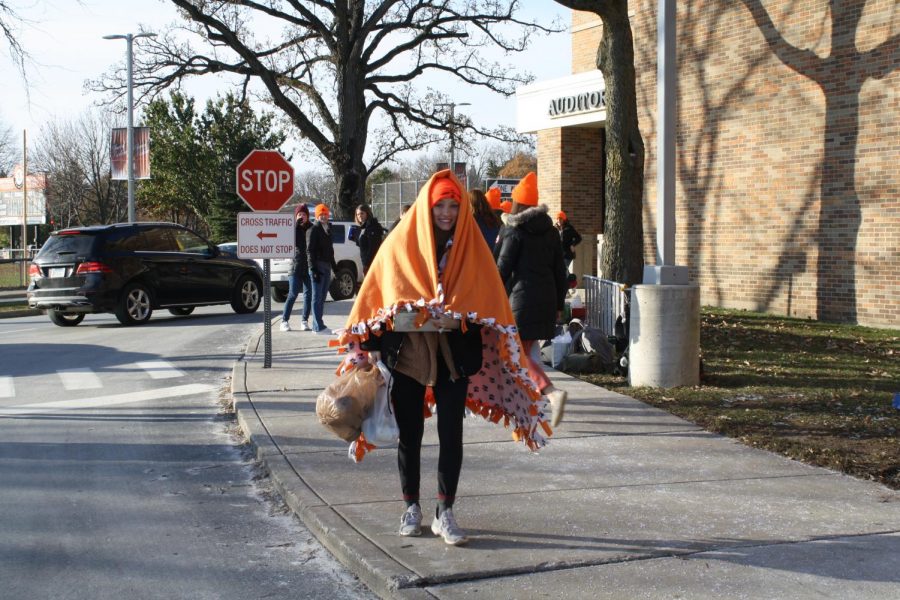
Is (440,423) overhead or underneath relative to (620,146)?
underneath

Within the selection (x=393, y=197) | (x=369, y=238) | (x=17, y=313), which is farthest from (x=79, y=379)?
(x=393, y=197)

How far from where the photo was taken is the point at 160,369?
12.1m

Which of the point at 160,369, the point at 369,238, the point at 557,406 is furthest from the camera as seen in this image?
the point at 369,238

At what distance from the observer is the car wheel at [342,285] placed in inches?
901

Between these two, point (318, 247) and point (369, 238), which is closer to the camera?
point (318, 247)

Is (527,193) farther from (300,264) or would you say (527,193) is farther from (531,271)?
(300,264)

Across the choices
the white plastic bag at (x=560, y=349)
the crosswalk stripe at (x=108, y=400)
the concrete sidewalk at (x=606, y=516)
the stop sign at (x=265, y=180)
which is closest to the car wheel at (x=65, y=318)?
the stop sign at (x=265, y=180)

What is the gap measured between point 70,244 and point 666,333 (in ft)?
38.1

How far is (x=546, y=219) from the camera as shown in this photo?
24.0 feet

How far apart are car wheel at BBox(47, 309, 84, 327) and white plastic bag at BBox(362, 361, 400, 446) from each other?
14103 mm

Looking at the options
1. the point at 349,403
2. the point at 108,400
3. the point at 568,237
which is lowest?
the point at 108,400

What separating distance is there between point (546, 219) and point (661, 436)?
193cm

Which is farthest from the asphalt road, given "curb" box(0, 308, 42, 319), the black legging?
"curb" box(0, 308, 42, 319)

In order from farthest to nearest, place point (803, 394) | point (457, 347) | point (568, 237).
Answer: point (568, 237)
point (803, 394)
point (457, 347)
